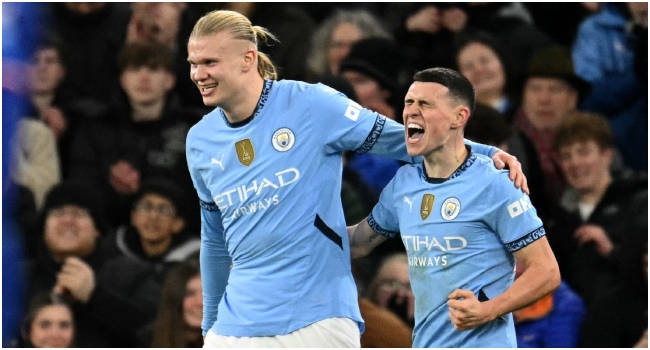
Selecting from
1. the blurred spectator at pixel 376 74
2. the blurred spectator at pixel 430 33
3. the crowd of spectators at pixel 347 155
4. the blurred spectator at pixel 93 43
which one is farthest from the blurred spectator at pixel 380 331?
the blurred spectator at pixel 93 43

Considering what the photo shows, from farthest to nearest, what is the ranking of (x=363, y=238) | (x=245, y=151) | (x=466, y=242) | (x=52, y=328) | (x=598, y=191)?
(x=52, y=328) → (x=598, y=191) → (x=363, y=238) → (x=245, y=151) → (x=466, y=242)

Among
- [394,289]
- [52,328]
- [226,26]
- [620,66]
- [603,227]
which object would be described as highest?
[226,26]

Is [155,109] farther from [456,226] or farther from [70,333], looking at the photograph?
[456,226]

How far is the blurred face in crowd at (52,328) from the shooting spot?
614 cm

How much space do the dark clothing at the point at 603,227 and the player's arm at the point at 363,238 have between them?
1950mm

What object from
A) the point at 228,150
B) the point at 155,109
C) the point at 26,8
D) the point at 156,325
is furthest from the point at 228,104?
the point at 26,8

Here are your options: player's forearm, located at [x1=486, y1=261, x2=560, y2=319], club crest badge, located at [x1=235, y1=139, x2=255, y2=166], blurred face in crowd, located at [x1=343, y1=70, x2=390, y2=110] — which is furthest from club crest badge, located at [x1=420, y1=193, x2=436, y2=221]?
blurred face in crowd, located at [x1=343, y1=70, x2=390, y2=110]

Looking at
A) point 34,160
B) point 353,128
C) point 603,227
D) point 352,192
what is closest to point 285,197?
point 353,128

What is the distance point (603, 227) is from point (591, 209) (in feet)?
0.43

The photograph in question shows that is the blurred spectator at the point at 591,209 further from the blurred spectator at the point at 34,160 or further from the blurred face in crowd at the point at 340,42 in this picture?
the blurred spectator at the point at 34,160

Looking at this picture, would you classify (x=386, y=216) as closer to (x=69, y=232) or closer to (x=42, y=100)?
(x=69, y=232)

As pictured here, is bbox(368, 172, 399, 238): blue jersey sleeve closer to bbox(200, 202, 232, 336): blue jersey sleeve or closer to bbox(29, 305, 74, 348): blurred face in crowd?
bbox(200, 202, 232, 336): blue jersey sleeve

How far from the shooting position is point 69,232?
21.4ft

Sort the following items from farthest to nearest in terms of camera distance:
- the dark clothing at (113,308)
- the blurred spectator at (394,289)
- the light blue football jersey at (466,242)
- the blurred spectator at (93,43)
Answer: the blurred spectator at (93,43) < the dark clothing at (113,308) < the blurred spectator at (394,289) < the light blue football jersey at (466,242)
